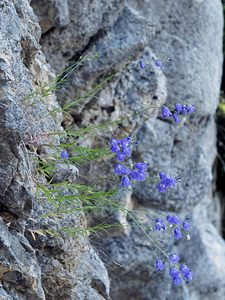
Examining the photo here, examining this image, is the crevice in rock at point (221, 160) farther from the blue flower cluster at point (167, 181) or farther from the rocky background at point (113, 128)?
the blue flower cluster at point (167, 181)

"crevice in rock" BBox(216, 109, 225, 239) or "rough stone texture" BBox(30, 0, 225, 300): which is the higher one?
"rough stone texture" BBox(30, 0, 225, 300)

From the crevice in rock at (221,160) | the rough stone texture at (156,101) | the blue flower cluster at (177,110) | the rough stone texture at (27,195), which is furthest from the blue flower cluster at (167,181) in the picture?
the crevice in rock at (221,160)

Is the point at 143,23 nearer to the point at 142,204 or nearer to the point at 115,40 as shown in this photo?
the point at 115,40

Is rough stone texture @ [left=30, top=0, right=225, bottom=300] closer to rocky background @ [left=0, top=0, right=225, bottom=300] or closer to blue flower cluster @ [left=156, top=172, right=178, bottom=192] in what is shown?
rocky background @ [left=0, top=0, right=225, bottom=300]

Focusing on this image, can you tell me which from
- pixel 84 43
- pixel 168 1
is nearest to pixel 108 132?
pixel 84 43

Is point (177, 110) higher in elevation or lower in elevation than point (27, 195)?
higher

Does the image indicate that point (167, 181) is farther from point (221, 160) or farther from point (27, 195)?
point (221, 160)

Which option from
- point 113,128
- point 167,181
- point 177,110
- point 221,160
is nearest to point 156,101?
point 113,128

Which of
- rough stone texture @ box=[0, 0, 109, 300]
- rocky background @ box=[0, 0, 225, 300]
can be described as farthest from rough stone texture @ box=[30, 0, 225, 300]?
rough stone texture @ box=[0, 0, 109, 300]

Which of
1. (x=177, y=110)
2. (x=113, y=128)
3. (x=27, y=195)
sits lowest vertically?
(x=113, y=128)
